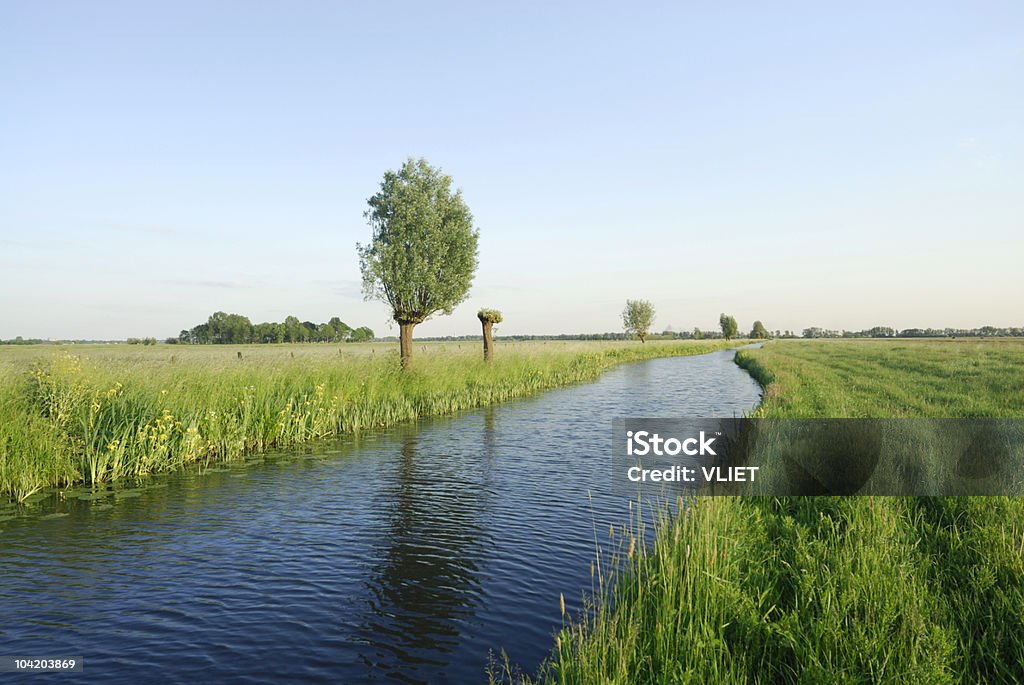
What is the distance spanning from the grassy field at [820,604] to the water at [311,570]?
3.09ft

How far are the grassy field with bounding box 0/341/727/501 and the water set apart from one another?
1.06m

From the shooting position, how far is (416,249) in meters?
29.2

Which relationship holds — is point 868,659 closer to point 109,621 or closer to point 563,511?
point 563,511

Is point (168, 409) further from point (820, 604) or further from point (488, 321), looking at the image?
point (488, 321)

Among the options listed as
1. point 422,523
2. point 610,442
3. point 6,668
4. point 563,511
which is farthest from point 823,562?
point 610,442

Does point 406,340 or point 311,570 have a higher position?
point 406,340

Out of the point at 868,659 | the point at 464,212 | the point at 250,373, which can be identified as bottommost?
the point at 868,659

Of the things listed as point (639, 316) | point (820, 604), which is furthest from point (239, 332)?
point (820, 604)

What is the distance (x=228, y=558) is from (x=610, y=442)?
12.5 m

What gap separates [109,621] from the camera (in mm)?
6809

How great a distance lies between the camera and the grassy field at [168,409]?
12.2 meters

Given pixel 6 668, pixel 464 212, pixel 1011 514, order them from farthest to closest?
pixel 464 212 → pixel 1011 514 → pixel 6 668

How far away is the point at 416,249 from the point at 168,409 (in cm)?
1652

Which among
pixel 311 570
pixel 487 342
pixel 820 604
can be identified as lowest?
pixel 311 570
